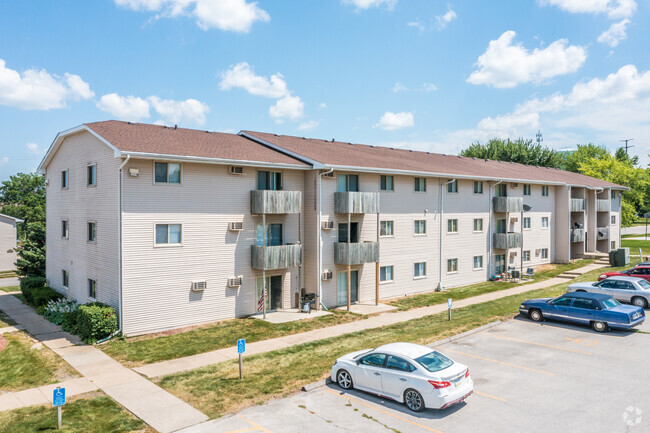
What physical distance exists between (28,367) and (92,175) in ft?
33.1

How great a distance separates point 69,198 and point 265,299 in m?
12.6

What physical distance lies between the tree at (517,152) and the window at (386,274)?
43151 mm

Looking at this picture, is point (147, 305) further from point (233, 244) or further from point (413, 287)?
point (413, 287)

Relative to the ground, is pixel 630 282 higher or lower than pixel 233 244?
lower

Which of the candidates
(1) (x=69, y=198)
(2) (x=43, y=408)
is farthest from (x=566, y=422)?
(1) (x=69, y=198)

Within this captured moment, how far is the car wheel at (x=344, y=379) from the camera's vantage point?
→ 1348 cm

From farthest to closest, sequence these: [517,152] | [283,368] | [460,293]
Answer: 1. [517,152]
2. [460,293]
3. [283,368]

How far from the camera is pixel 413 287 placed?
30.0 m

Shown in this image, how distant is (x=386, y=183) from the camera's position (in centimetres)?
2842

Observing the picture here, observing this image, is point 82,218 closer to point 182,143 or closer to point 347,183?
point 182,143

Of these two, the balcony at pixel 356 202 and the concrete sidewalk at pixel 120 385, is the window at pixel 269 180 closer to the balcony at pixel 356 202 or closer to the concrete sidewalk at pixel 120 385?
the balcony at pixel 356 202

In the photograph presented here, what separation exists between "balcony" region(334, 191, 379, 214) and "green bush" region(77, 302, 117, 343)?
12399 millimetres

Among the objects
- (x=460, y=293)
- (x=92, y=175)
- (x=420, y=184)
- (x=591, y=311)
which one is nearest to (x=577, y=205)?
(x=460, y=293)

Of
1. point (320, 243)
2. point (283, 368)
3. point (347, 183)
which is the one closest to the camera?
point (283, 368)
